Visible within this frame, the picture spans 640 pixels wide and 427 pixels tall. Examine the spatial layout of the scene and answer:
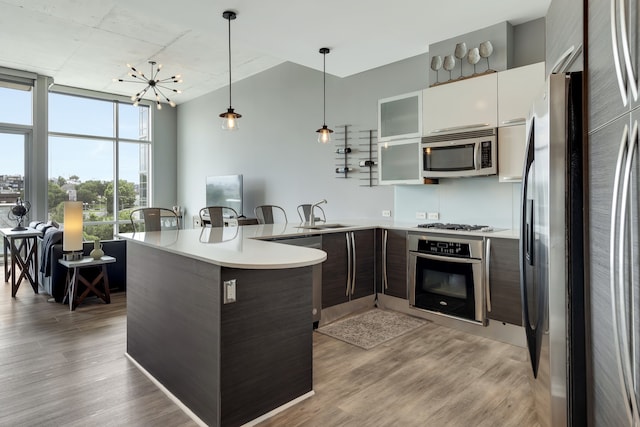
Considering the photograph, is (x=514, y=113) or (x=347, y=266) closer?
(x=514, y=113)

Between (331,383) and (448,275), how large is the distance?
1.59m

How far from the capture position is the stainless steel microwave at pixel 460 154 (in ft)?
11.6

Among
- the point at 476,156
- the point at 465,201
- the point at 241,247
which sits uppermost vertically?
the point at 476,156

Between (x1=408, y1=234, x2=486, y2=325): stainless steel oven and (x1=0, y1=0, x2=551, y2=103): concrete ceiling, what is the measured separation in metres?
2.07

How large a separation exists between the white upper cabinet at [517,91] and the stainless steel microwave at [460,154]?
0.18 m

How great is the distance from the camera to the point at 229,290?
1.93 meters

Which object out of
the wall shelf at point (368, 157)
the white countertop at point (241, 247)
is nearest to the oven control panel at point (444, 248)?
the white countertop at point (241, 247)

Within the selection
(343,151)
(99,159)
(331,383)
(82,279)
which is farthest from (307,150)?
(99,159)

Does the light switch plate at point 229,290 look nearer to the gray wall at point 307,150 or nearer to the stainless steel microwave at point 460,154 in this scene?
the stainless steel microwave at point 460,154

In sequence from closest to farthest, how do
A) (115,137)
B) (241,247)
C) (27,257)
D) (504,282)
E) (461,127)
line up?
(241,247) < (504,282) < (461,127) < (27,257) < (115,137)

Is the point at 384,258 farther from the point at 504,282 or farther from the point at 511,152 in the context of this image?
the point at 511,152

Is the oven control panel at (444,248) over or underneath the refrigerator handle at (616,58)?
underneath

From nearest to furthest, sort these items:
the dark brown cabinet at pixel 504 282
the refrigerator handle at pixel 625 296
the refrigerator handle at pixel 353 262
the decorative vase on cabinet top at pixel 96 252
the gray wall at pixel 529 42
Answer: the refrigerator handle at pixel 625 296 < the dark brown cabinet at pixel 504 282 < the gray wall at pixel 529 42 < the refrigerator handle at pixel 353 262 < the decorative vase on cabinet top at pixel 96 252

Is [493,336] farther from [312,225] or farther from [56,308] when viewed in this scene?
[56,308]
